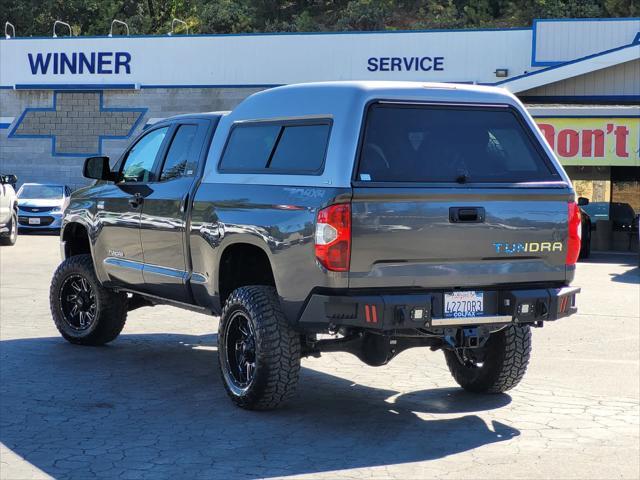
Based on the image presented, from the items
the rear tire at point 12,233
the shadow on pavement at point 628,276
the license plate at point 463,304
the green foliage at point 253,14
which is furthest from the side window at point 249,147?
the green foliage at point 253,14

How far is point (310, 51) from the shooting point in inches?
1372

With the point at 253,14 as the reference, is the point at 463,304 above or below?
below

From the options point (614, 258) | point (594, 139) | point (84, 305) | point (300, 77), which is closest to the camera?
point (84, 305)

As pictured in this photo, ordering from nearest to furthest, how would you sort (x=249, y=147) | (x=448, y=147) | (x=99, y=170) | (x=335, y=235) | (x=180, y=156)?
(x=335, y=235), (x=448, y=147), (x=249, y=147), (x=180, y=156), (x=99, y=170)

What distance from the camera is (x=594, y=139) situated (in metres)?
27.0

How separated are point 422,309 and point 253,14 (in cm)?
5395

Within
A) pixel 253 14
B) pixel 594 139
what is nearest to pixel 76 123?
pixel 594 139

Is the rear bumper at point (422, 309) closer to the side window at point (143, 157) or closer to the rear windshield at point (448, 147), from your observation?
the rear windshield at point (448, 147)

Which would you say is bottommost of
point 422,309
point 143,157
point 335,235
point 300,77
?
point 422,309

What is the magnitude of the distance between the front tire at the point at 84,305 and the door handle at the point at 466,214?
415cm

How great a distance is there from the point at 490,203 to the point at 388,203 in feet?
2.46

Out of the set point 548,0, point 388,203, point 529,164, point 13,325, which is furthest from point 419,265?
point 548,0

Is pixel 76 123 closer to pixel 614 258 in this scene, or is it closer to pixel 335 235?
pixel 614 258

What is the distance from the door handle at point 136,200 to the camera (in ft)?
30.3
